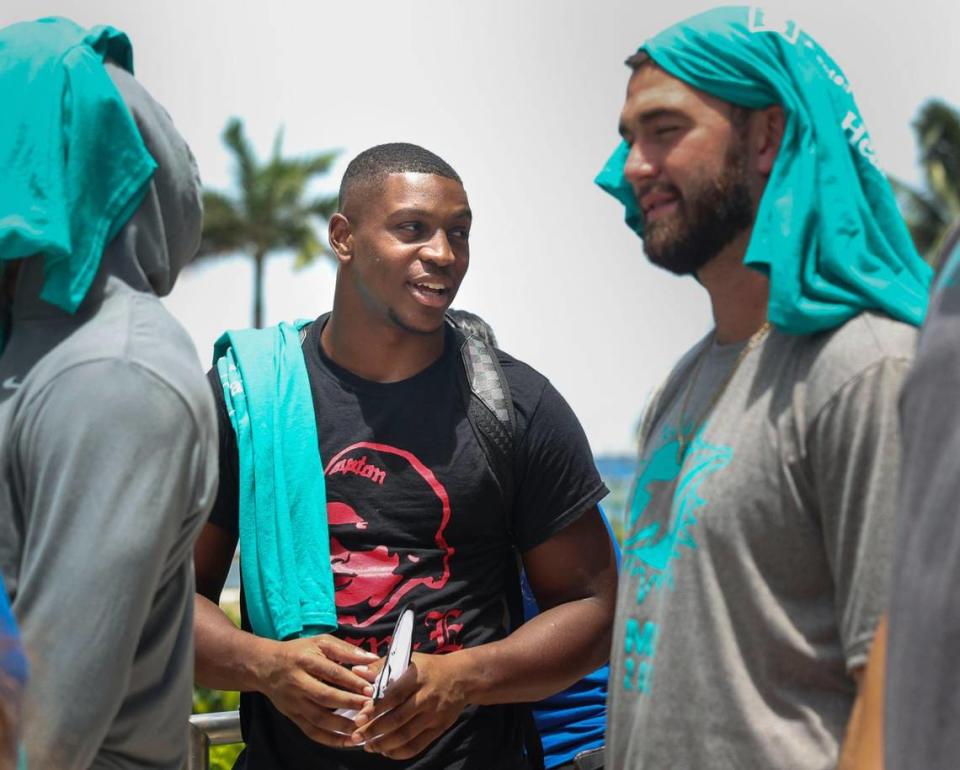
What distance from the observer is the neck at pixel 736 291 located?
2.37 meters

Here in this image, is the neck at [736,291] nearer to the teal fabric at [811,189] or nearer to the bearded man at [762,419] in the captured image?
the bearded man at [762,419]

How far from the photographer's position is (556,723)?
11.5 ft

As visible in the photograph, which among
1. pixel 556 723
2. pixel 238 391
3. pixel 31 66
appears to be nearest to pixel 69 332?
pixel 31 66

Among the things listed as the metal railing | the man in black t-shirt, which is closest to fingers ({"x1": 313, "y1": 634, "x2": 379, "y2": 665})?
the man in black t-shirt

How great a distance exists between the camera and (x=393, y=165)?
142 inches

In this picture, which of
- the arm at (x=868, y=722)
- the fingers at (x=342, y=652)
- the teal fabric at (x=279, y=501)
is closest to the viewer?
the arm at (x=868, y=722)

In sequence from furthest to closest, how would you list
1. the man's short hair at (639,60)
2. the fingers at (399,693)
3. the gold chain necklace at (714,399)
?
1. the fingers at (399,693)
2. the man's short hair at (639,60)
3. the gold chain necklace at (714,399)

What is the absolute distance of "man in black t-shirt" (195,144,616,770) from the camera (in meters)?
3.02

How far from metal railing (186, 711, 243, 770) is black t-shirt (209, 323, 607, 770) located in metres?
0.20

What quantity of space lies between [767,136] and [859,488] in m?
0.72

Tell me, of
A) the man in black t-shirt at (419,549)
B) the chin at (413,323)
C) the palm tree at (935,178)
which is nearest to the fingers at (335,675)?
the man in black t-shirt at (419,549)

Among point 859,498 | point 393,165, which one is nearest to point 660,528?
point 859,498

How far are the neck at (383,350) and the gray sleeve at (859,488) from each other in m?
1.60

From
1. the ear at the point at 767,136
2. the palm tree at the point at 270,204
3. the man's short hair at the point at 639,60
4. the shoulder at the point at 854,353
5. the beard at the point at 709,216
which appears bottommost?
the palm tree at the point at 270,204
